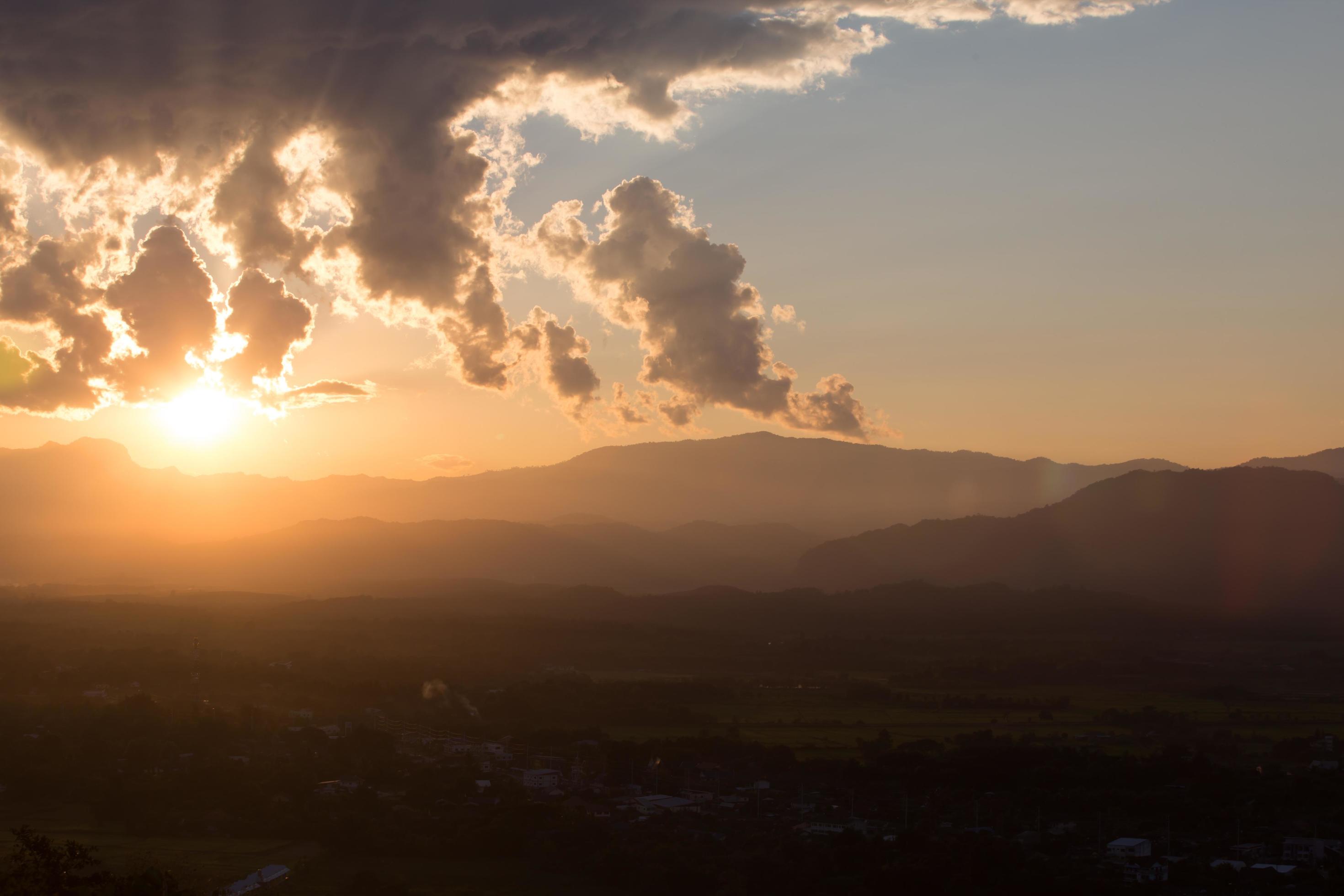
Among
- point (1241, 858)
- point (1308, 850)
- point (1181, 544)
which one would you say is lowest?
point (1241, 858)

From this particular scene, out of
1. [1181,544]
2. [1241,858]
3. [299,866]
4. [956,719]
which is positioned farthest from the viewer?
[1181,544]

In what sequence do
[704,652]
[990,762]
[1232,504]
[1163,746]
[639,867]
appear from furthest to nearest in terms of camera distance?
[1232,504], [704,652], [1163,746], [990,762], [639,867]

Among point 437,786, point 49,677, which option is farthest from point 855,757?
point 49,677

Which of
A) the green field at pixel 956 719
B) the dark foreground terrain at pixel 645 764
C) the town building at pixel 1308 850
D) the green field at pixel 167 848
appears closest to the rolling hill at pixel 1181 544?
the dark foreground terrain at pixel 645 764

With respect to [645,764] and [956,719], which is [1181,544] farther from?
[645,764]

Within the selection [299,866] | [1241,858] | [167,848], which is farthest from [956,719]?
[167,848]

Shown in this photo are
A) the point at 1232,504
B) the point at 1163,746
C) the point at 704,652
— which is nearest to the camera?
the point at 1163,746

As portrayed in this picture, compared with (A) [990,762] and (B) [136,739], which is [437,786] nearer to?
(B) [136,739]

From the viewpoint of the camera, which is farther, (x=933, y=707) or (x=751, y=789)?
(x=933, y=707)
